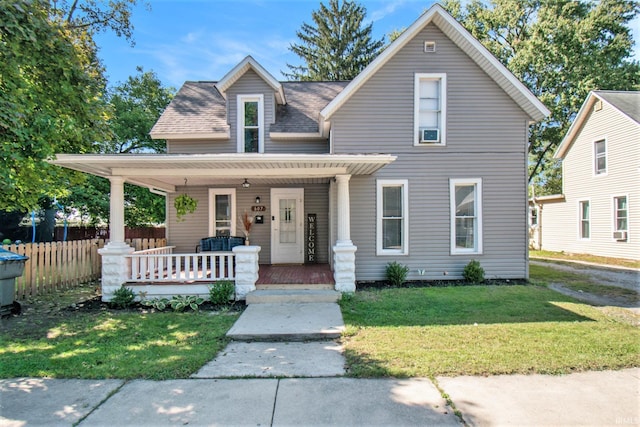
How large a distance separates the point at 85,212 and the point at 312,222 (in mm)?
14145

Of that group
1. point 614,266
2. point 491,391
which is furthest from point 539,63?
point 491,391

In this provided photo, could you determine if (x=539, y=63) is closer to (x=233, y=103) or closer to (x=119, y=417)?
(x=233, y=103)

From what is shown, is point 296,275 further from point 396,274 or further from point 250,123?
point 250,123

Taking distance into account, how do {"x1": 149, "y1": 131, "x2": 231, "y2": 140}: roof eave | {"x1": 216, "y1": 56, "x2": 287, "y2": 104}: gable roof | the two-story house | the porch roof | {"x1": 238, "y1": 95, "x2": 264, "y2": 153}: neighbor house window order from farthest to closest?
{"x1": 238, "y1": 95, "x2": 264, "y2": 153}: neighbor house window
{"x1": 149, "y1": 131, "x2": 231, "y2": 140}: roof eave
{"x1": 216, "y1": 56, "x2": 287, "y2": 104}: gable roof
the two-story house
the porch roof

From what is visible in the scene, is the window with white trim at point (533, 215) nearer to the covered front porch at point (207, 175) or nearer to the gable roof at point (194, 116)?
the covered front porch at point (207, 175)

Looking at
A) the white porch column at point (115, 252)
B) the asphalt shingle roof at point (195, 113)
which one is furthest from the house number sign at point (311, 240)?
the white porch column at point (115, 252)

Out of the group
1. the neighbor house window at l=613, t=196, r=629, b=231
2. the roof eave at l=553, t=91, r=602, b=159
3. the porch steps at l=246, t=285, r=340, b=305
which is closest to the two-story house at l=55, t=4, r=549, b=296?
the porch steps at l=246, t=285, r=340, b=305

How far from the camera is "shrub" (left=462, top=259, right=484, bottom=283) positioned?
320 inches

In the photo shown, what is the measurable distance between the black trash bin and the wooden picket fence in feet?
2.48

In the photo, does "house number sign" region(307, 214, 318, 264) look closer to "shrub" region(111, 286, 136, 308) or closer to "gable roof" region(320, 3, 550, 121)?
"gable roof" region(320, 3, 550, 121)

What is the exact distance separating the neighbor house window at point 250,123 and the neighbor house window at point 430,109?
15.0 ft

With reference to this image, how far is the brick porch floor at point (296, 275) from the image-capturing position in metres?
7.15

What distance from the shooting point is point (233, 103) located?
388 inches

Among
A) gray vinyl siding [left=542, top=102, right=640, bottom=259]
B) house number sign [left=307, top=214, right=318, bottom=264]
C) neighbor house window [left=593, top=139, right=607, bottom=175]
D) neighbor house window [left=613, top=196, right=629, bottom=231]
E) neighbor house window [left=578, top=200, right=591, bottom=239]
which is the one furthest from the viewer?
Answer: neighbor house window [left=578, top=200, right=591, bottom=239]
